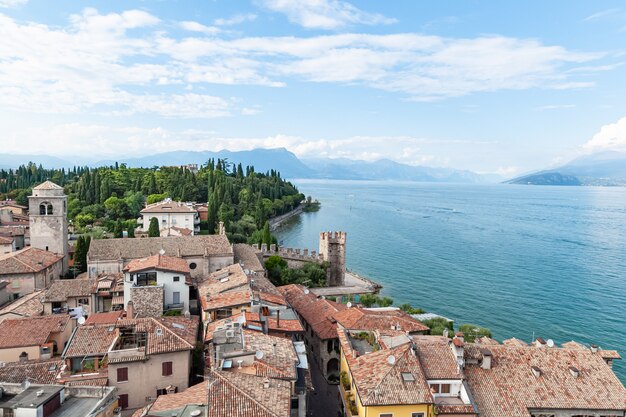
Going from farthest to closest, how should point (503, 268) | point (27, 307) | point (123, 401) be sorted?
point (503, 268) < point (27, 307) < point (123, 401)

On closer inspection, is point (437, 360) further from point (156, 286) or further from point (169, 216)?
point (169, 216)

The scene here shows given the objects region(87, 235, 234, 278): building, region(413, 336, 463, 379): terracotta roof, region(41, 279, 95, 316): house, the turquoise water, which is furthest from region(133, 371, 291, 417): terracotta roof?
Result: the turquoise water

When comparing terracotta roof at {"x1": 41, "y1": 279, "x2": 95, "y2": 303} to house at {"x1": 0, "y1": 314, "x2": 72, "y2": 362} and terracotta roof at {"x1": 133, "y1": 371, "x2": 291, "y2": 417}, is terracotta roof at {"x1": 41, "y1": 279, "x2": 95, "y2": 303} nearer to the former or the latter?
house at {"x1": 0, "y1": 314, "x2": 72, "y2": 362}

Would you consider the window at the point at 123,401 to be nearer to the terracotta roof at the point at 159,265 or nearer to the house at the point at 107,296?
the terracotta roof at the point at 159,265

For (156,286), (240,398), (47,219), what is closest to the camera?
(240,398)

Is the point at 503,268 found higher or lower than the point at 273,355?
lower

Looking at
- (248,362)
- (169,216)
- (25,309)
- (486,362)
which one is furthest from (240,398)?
(169,216)

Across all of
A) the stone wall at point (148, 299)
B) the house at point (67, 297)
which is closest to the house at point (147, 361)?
the stone wall at point (148, 299)
